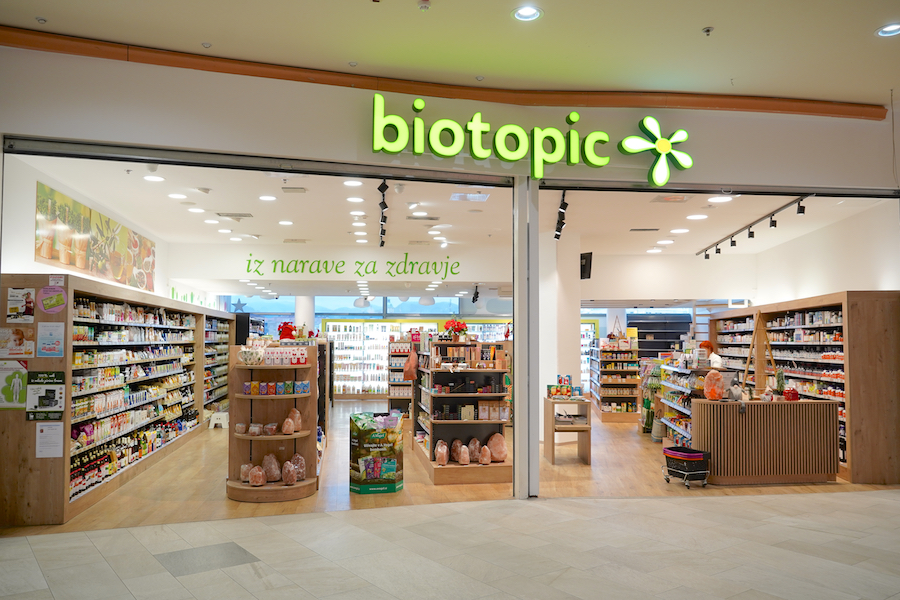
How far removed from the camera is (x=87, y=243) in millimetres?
7836

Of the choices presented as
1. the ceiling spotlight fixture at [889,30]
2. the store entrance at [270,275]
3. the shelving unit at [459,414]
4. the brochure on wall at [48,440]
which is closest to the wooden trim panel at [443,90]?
the store entrance at [270,275]

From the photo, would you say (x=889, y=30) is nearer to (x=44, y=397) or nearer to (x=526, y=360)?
(x=526, y=360)

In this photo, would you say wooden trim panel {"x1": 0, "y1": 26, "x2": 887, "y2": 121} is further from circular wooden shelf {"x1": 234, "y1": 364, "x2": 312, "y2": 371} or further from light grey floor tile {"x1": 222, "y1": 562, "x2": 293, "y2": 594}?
light grey floor tile {"x1": 222, "y1": 562, "x2": 293, "y2": 594}

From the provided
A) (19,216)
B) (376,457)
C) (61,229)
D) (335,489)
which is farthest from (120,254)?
(376,457)

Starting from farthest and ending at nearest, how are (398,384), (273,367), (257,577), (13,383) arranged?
(398,384)
(273,367)
(13,383)
(257,577)

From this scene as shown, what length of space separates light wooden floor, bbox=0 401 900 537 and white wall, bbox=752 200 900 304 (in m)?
3.27

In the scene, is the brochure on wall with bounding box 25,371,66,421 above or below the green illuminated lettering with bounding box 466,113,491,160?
below

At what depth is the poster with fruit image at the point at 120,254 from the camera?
8.16m

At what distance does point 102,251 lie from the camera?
8.34 m

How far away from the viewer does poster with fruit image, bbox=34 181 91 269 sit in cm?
658

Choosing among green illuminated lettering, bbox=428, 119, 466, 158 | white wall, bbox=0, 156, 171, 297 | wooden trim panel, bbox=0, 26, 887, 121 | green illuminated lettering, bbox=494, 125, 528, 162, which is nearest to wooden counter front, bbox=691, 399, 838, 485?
wooden trim panel, bbox=0, 26, 887, 121

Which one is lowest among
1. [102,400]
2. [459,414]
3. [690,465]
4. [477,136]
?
[690,465]

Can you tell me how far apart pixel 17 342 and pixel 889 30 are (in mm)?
7561

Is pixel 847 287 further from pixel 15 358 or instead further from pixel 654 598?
Result: pixel 15 358
